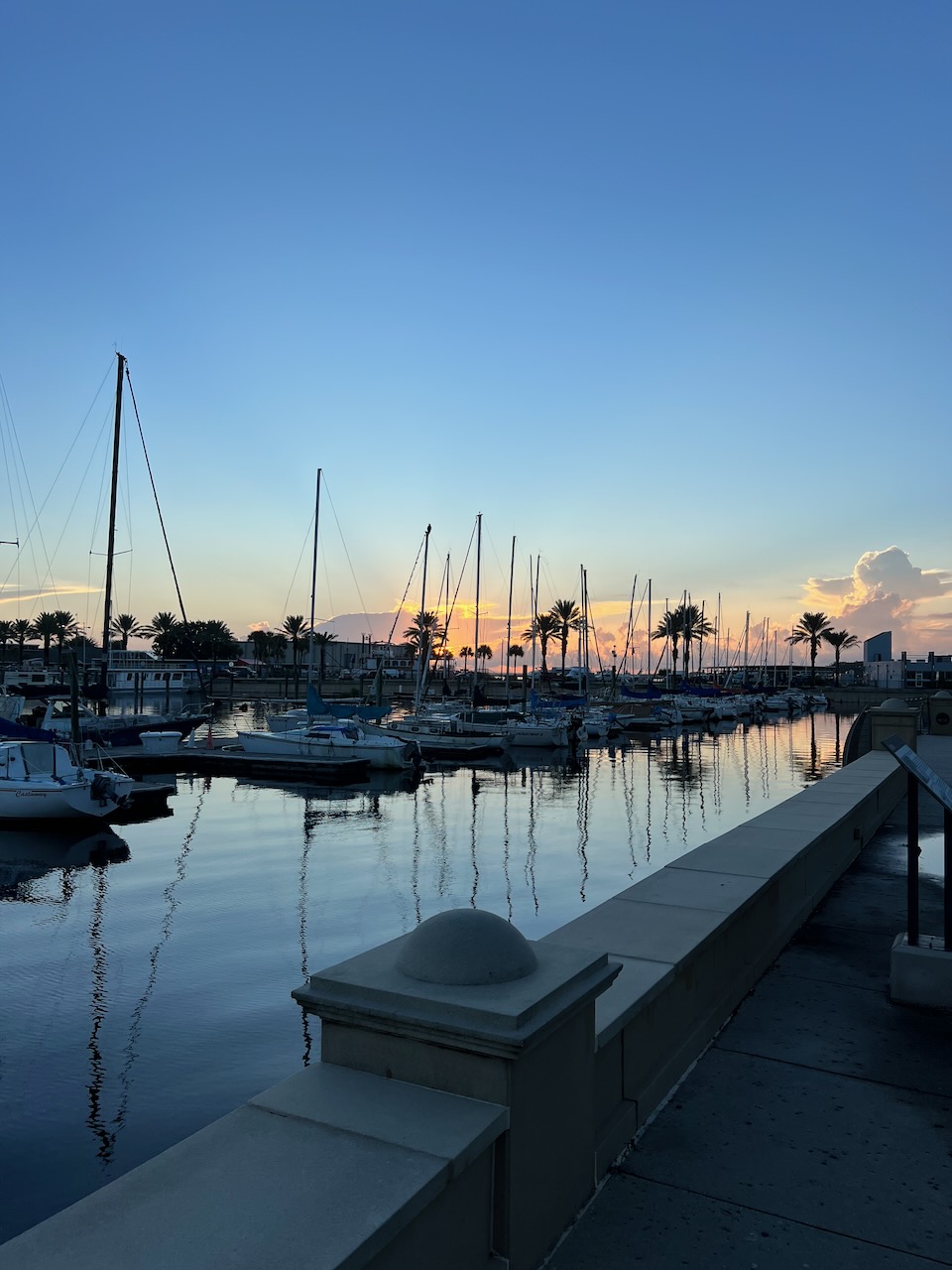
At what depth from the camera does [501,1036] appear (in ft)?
9.82

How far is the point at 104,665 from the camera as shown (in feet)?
133

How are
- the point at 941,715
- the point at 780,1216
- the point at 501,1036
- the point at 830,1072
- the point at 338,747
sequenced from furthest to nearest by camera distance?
1. the point at 338,747
2. the point at 941,715
3. the point at 830,1072
4. the point at 780,1216
5. the point at 501,1036

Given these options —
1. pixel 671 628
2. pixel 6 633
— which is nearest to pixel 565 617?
pixel 671 628

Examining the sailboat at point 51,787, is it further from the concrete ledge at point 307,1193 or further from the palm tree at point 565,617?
the palm tree at point 565,617

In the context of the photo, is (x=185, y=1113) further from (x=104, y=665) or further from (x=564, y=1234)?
(x=104, y=665)

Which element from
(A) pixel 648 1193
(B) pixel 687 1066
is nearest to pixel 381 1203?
(A) pixel 648 1193

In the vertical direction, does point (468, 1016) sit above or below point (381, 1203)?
above

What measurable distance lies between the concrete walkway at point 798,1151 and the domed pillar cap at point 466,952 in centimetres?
110

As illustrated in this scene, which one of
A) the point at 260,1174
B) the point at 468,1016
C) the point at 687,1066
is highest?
the point at 468,1016

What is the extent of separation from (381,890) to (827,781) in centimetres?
1100

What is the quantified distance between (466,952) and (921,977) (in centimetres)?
404

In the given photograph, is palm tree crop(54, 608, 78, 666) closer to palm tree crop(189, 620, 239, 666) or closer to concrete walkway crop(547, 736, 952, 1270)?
palm tree crop(189, 620, 239, 666)

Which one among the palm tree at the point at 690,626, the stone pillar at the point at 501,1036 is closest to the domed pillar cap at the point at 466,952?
the stone pillar at the point at 501,1036

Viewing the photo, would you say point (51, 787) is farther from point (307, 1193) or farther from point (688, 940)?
point (307, 1193)
